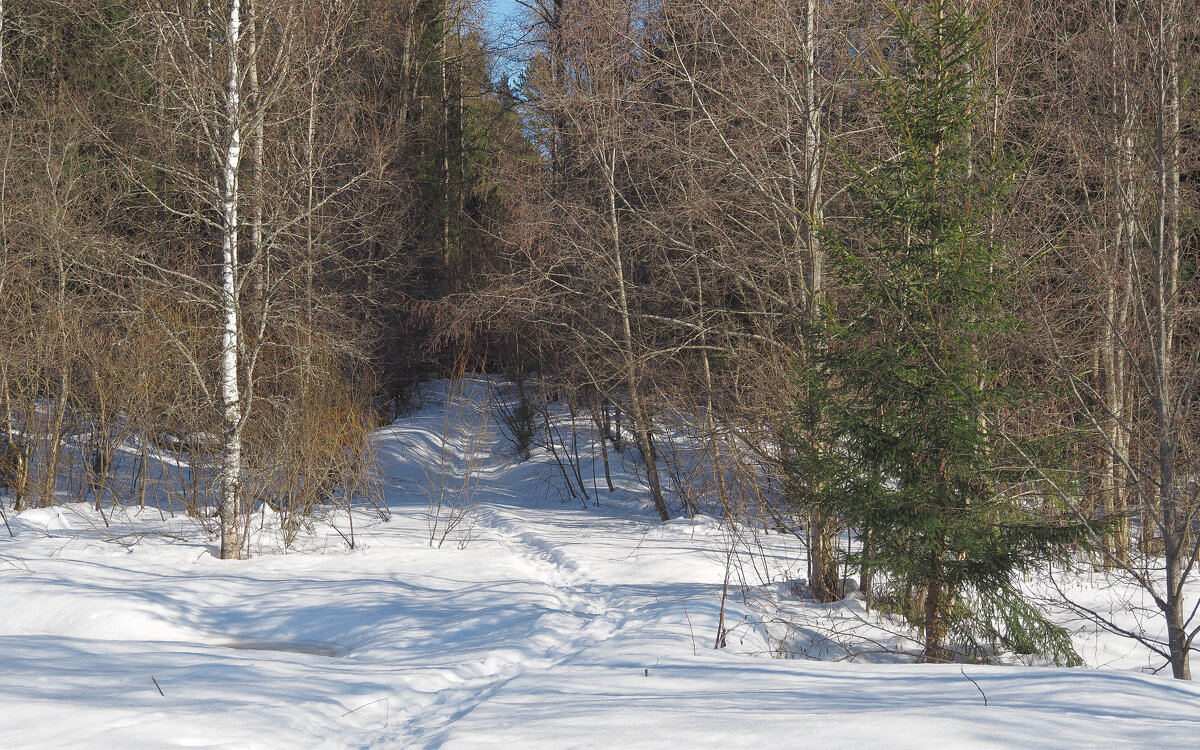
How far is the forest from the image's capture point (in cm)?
672

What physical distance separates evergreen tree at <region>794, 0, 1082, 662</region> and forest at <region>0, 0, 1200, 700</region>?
0.04 metres

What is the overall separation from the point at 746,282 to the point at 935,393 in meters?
3.45

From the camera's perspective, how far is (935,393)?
6707mm

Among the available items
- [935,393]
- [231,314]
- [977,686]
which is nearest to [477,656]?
[977,686]

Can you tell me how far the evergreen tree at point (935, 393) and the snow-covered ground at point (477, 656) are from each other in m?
0.96

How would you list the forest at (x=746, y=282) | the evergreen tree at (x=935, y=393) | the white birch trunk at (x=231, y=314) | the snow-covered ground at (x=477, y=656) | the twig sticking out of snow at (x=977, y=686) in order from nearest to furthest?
the snow-covered ground at (x=477, y=656), the twig sticking out of snow at (x=977, y=686), the evergreen tree at (x=935, y=393), the forest at (x=746, y=282), the white birch trunk at (x=231, y=314)

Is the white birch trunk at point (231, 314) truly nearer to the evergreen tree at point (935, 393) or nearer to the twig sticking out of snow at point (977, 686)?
the evergreen tree at point (935, 393)

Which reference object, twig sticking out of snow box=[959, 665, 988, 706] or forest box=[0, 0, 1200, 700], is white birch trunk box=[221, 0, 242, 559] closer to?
forest box=[0, 0, 1200, 700]

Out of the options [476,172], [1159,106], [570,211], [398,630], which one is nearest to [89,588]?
[398,630]

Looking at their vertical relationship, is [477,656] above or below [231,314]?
below

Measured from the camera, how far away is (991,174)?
23.1 ft

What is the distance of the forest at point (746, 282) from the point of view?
672 centimetres

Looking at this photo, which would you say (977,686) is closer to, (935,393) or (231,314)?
(935,393)

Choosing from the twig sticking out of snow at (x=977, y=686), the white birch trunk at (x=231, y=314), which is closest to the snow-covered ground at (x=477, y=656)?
the twig sticking out of snow at (x=977, y=686)
